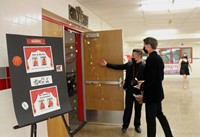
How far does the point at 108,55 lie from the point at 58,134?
1.79 metres

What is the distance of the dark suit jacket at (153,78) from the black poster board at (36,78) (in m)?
1.18

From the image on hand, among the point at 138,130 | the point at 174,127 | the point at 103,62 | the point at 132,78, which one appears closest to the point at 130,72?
the point at 132,78

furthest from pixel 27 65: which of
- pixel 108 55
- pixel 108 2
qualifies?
pixel 108 2

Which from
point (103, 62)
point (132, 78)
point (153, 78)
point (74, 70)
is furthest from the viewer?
point (74, 70)

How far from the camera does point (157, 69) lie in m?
2.59

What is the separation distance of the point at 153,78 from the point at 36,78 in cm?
154

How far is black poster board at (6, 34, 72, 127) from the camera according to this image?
1656mm

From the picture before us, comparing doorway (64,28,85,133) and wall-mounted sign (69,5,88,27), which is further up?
wall-mounted sign (69,5,88,27)

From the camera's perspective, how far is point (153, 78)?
8.50 ft

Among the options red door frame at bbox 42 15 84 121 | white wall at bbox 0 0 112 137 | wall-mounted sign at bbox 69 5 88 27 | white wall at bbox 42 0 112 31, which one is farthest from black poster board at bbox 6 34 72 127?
red door frame at bbox 42 15 84 121

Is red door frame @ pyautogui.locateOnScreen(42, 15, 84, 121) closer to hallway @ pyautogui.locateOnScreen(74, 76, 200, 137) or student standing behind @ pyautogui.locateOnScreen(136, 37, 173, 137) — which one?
hallway @ pyautogui.locateOnScreen(74, 76, 200, 137)

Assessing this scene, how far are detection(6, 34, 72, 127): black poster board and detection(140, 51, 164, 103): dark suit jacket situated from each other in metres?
1.18

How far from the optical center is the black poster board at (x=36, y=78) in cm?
166

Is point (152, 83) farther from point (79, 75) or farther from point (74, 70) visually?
point (74, 70)
